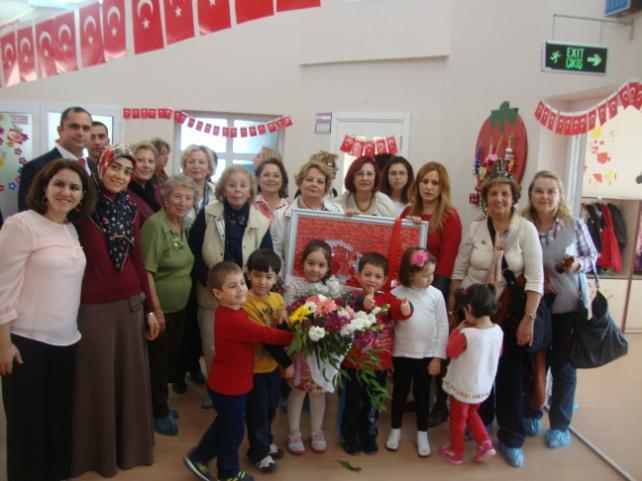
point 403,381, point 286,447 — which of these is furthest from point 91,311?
point 403,381

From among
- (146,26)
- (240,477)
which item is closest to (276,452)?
(240,477)

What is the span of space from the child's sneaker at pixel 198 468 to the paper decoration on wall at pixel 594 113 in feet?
10.2

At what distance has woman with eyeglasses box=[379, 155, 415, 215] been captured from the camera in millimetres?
3447

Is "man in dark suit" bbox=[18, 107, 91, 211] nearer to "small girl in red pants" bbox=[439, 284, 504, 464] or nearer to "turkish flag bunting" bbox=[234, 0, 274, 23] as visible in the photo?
"turkish flag bunting" bbox=[234, 0, 274, 23]

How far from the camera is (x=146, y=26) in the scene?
10.4 feet

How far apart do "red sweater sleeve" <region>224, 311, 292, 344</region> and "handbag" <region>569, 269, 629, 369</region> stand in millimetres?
1817

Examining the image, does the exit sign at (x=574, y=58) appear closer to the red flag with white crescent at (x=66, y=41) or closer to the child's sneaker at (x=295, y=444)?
the child's sneaker at (x=295, y=444)

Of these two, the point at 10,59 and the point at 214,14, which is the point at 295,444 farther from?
the point at 10,59

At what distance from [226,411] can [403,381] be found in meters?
1.07

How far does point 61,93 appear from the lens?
6832 millimetres

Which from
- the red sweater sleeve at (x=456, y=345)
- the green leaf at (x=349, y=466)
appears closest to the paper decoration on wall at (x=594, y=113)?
the red sweater sleeve at (x=456, y=345)

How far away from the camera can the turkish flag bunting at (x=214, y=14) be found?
119 inches

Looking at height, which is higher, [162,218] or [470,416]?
[162,218]

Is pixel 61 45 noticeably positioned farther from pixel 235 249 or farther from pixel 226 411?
pixel 226 411
